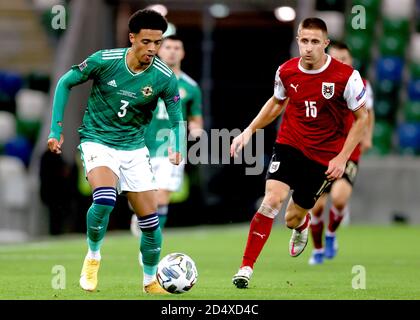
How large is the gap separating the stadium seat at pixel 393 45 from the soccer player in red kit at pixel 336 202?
10312 millimetres

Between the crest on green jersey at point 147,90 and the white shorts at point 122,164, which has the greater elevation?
the crest on green jersey at point 147,90

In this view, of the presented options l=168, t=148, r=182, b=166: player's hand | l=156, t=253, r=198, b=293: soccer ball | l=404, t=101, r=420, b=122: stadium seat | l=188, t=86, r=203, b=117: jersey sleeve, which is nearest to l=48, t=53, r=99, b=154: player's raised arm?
l=168, t=148, r=182, b=166: player's hand

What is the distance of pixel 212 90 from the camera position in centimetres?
2242

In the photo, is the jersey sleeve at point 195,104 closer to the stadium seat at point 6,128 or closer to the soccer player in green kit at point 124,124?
the soccer player in green kit at point 124,124

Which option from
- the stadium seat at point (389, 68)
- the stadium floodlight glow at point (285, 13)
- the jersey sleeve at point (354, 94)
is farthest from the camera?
the stadium seat at point (389, 68)

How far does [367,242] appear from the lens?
52.2ft

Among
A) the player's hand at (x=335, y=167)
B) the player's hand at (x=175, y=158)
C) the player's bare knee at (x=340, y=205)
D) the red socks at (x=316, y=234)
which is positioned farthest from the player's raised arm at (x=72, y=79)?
the player's bare knee at (x=340, y=205)

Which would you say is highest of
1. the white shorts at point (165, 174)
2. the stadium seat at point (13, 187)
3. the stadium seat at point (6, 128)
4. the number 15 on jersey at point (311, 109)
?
the number 15 on jersey at point (311, 109)

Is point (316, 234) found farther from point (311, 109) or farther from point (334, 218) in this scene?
point (311, 109)

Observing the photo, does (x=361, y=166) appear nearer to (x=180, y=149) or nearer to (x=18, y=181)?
(x=18, y=181)

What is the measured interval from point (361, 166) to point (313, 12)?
10.9 feet

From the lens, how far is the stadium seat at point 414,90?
73.3 ft

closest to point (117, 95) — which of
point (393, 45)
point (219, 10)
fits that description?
point (219, 10)
